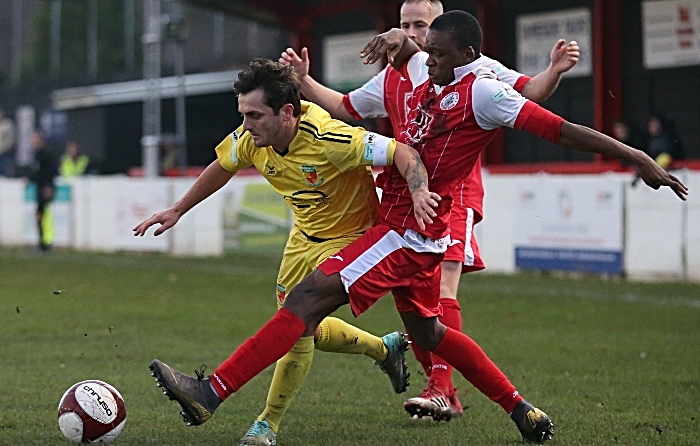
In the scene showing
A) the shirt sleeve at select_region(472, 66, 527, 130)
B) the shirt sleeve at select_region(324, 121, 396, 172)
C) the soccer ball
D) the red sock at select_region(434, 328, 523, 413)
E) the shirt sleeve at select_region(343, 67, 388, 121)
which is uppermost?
the shirt sleeve at select_region(343, 67, 388, 121)

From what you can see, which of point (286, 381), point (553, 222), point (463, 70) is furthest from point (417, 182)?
point (553, 222)

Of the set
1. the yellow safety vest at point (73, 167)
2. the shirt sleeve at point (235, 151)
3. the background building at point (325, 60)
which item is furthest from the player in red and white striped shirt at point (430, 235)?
the yellow safety vest at point (73, 167)

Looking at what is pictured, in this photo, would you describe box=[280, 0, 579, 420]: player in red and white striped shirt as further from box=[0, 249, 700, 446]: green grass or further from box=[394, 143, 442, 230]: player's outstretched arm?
box=[394, 143, 442, 230]: player's outstretched arm

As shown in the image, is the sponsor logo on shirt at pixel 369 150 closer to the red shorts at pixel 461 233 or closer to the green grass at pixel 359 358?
the red shorts at pixel 461 233

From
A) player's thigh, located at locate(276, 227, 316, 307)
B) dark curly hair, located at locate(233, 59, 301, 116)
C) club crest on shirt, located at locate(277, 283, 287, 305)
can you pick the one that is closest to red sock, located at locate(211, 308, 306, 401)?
player's thigh, located at locate(276, 227, 316, 307)

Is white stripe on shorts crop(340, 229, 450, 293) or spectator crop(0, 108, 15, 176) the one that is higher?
spectator crop(0, 108, 15, 176)

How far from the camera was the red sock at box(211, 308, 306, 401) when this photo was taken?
5.21 m

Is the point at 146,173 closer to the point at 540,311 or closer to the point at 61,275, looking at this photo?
the point at 61,275

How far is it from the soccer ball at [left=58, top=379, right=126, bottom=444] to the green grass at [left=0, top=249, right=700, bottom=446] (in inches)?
5.9

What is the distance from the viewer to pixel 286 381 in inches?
223

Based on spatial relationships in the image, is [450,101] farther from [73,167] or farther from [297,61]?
[73,167]

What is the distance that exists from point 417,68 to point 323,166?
3.40 feet

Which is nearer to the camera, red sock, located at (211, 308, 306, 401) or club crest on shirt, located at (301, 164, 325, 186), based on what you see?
red sock, located at (211, 308, 306, 401)

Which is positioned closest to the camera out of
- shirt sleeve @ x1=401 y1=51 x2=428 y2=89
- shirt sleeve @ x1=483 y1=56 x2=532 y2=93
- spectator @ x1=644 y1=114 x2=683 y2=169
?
shirt sleeve @ x1=483 y1=56 x2=532 y2=93
